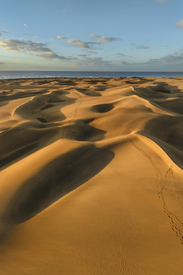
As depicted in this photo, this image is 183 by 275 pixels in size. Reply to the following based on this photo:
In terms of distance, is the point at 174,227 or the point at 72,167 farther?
the point at 72,167

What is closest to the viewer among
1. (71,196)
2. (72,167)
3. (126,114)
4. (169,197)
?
(169,197)

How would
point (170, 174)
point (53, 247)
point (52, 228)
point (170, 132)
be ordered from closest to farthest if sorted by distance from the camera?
point (53, 247)
point (52, 228)
point (170, 174)
point (170, 132)

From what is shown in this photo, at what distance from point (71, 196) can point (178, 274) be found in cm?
151

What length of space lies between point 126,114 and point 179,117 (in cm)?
196

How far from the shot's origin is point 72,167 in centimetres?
311

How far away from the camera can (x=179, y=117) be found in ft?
19.3

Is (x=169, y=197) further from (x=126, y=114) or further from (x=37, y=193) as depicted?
(x=126, y=114)

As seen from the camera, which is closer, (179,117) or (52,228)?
(52,228)

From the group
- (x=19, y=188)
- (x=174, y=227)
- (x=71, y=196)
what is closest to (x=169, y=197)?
(x=174, y=227)

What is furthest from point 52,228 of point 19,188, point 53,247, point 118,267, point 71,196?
point 19,188

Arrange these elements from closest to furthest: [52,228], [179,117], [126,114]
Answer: [52,228], [179,117], [126,114]

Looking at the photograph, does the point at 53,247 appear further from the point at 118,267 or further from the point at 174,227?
the point at 174,227

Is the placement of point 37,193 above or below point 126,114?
below

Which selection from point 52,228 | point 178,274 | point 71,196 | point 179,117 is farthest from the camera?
point 179,117
